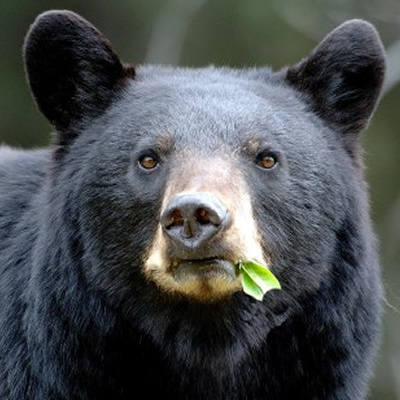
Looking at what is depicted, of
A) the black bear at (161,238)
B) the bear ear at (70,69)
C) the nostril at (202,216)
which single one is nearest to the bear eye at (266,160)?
the black bear at (161,238)

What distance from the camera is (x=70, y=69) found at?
23.8 feet

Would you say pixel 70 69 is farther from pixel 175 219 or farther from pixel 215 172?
pixel 175 219

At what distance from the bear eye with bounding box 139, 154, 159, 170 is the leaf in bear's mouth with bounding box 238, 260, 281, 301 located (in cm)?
63

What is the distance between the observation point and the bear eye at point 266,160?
6711 millimetres

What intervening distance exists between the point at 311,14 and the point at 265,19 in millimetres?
2294

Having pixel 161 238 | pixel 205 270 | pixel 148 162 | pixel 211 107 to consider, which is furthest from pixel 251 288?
pixel 211 107

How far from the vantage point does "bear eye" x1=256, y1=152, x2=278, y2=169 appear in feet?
22.0

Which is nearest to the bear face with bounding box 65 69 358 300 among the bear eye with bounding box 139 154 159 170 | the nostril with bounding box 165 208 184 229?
the bear eye with bounding box 139 154 159 170

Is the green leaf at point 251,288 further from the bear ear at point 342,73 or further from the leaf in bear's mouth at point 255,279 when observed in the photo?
the bear ear at point 342,73

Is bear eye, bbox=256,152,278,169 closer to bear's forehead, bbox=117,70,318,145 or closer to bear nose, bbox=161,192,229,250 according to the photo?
bear's forehead, bbox=117,70,318,145

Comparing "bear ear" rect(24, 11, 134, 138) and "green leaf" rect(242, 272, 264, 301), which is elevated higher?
"bear ear" rect(24, 11, 134, 138)

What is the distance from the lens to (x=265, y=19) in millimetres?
19594

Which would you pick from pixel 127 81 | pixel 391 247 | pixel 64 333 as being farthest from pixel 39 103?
pixel 391 247

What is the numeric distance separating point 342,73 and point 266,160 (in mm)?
769
